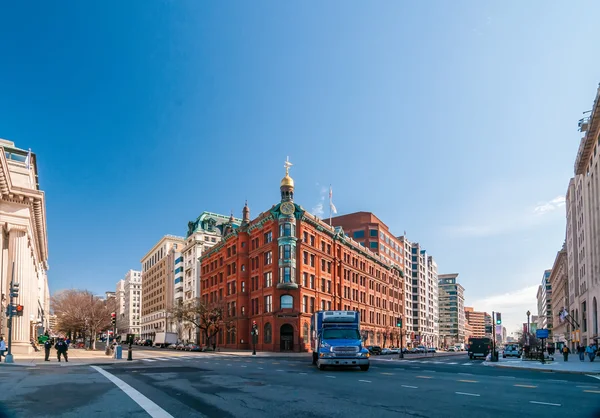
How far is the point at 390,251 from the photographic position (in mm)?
127500

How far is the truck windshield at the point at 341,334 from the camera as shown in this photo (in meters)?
28.6

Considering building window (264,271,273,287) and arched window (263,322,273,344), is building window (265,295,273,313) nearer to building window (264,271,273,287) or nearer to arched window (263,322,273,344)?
building window (264,271,273,287)

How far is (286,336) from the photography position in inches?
2744

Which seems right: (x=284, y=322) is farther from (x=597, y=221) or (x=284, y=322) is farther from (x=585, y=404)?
(x=585, y=404)

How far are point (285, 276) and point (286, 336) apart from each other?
819 centimetres

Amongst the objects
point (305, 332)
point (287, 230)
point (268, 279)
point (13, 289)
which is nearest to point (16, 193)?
point (13, 289)

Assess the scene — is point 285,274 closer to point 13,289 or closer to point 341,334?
point 13,289

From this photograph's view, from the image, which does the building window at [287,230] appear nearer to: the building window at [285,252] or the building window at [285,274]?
the building window at [285,252]

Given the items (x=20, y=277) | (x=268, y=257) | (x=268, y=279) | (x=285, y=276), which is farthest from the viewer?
(x=268, y=257)

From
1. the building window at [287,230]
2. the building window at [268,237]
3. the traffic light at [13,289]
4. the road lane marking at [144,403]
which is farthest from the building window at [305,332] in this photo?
the road lane marking at [144,403]

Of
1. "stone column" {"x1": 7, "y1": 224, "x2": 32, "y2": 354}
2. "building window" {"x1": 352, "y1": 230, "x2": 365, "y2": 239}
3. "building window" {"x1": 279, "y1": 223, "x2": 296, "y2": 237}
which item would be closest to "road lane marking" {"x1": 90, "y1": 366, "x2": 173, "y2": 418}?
"stone column" {"x1": 7, "y1": 224, "x2": 32, "y2": 354}

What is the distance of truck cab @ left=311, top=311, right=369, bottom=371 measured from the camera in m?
27.3

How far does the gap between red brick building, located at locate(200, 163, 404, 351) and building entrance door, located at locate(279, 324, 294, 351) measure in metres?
0.09

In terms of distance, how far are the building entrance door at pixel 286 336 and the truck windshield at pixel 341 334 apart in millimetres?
42032
